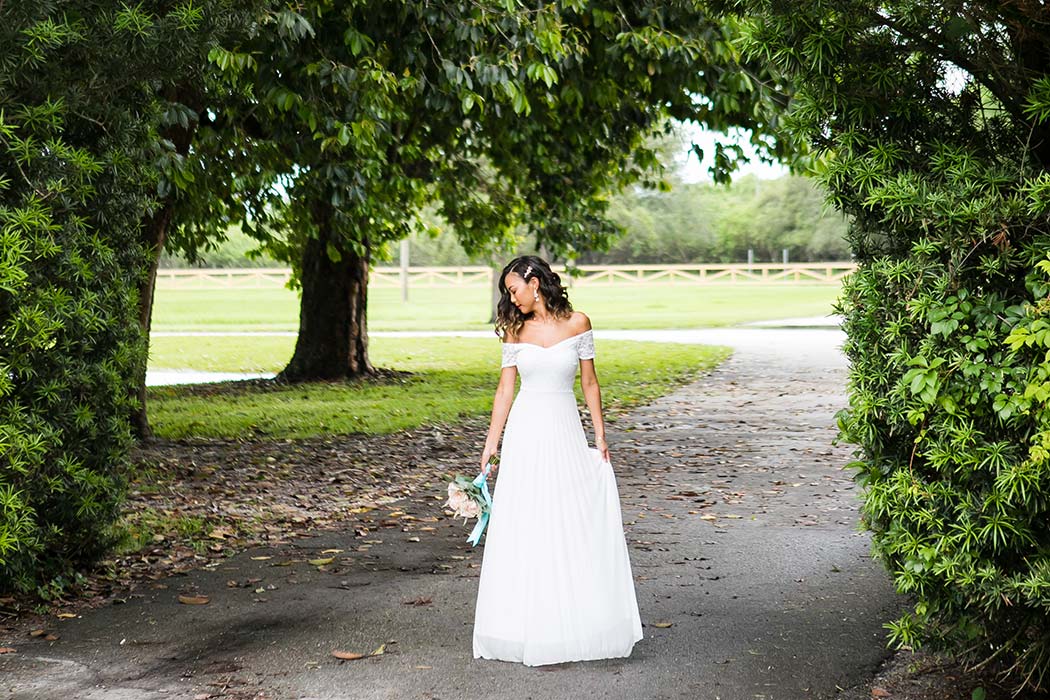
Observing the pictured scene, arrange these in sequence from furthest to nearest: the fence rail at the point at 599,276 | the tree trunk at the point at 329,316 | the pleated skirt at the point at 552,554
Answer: the fence rail at the point at 599,276 < the tree trunk at the point at 329,316 < the pleated skirt at the point at 552,554

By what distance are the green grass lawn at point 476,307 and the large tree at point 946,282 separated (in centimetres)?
3546

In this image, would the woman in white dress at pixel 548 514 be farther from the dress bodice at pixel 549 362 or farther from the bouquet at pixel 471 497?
the bouquet at pixel 471 497

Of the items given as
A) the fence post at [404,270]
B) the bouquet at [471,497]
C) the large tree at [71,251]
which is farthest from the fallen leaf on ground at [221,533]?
the fence post at [404,270]

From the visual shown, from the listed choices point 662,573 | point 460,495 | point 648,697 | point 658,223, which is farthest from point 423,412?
point 658,223

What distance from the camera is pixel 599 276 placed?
64188 mm

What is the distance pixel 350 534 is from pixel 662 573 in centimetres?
246

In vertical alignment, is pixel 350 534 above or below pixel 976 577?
below

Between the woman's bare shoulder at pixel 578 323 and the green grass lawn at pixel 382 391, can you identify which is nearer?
the woman's bare shoulder at pixel 578 323

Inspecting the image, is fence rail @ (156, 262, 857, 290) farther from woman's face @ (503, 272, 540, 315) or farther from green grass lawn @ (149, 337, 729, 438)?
woman's face @ (503, 272, 540, 315)

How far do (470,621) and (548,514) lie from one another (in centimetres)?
96

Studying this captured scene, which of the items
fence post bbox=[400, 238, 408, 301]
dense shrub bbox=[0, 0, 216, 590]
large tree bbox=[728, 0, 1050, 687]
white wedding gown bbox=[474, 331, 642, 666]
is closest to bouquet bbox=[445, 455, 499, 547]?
white wedding gown bbox=[474, 331, 642, 666]

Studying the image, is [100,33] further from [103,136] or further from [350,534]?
[350,534]

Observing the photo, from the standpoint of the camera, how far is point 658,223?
7050 centimetres

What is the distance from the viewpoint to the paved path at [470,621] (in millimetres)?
5328
